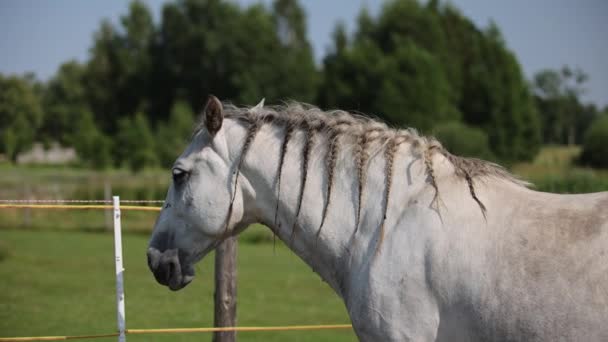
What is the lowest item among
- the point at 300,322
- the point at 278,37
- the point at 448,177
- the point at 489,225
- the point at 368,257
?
the point at 300,322

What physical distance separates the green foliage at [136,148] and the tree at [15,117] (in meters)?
5.69

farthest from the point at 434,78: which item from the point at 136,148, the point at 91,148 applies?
the point at 91,148

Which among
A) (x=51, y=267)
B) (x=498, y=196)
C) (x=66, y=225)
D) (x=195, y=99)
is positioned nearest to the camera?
(x=498, y=196)

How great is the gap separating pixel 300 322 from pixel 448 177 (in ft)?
22.2

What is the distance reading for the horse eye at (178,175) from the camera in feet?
10.2

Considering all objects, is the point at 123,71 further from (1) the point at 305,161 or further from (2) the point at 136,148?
(1) the point at 305,161

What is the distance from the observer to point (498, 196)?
2.76 m

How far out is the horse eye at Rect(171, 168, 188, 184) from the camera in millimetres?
3104

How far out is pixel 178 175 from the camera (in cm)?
312

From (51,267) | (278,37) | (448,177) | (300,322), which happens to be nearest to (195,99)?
(278,37)

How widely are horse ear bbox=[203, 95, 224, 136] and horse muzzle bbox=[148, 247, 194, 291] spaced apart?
639 mm

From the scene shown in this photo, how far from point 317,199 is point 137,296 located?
892cm

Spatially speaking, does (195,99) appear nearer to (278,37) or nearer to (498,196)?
(278,37)

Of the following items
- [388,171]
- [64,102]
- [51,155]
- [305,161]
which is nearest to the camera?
[388,171]
